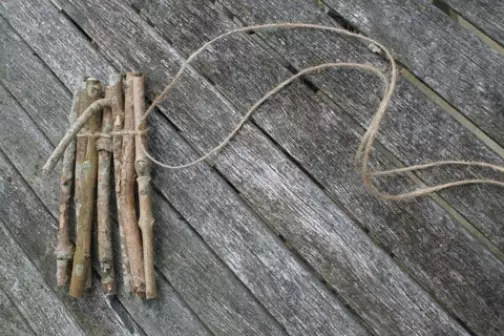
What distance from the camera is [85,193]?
1.72 metres

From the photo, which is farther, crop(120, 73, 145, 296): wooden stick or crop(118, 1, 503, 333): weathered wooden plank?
crop(120, 73, 145, 296): wooden stick

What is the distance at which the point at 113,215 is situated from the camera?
1.74 meters

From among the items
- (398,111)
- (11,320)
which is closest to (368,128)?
(398,111)

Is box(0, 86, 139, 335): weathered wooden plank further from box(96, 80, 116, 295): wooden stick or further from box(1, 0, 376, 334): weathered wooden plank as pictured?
box(1, 0, 376, 334): weathered wooden plank

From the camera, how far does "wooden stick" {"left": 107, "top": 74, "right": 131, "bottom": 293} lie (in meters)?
1.67


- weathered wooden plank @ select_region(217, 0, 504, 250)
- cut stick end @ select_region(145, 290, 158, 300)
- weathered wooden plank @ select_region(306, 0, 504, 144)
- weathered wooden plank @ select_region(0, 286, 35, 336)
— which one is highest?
weathered wooden plank @ select_region(306, 0, 504, 144)

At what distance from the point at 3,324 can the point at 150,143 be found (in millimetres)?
810

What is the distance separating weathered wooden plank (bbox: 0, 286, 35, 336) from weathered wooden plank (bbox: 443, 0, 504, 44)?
1569mm

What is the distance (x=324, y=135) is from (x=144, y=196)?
52cm

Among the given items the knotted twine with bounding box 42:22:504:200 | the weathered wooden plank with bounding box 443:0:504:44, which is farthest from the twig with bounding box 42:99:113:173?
the weathered wooden plank with bounding box 443:0:504:44

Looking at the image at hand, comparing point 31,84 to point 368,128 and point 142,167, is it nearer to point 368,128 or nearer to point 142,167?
point 142,167

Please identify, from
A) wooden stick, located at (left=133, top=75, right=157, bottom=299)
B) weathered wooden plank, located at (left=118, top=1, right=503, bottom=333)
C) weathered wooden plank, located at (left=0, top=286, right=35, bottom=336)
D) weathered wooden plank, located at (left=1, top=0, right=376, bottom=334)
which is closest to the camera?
weathered wooden plank, located at (left=118, top=1, right=503, bottom=333)

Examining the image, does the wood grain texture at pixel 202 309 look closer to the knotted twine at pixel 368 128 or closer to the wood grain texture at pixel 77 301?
the wood grain texture at pixel 77 301

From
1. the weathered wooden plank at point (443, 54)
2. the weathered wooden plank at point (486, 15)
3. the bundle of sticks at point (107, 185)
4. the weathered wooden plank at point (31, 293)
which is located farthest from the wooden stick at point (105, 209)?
the weathered wooden plank at point (486, 15)
